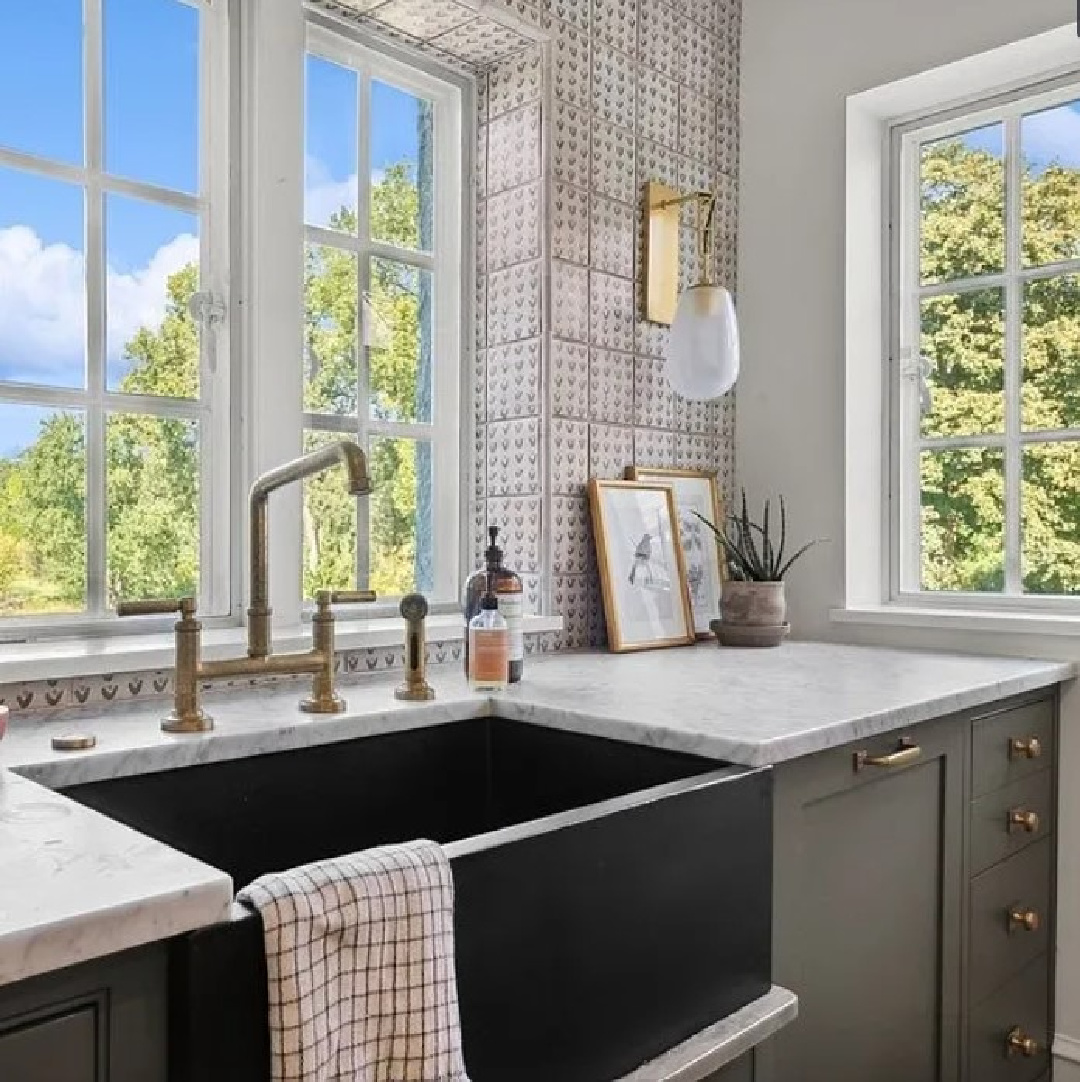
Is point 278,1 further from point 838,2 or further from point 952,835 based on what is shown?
point 952,835

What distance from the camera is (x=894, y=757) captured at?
148 cm

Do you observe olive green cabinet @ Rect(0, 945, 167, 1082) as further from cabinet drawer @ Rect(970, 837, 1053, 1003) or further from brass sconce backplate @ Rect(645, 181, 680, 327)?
brass sconce backplate @ Rect(645, 181, 680, 327)

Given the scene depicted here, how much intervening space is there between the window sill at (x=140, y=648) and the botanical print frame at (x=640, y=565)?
36 cm

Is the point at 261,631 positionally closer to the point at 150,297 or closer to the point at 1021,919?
the point at 150,297

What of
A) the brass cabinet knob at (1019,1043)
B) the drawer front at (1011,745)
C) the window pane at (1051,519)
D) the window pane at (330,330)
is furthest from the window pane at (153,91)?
the brass cabinet knob at (1019,1043)

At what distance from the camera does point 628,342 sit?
2.22 meters

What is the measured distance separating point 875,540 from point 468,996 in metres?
1.73

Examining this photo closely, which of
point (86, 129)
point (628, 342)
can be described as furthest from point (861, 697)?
point (86, 129)

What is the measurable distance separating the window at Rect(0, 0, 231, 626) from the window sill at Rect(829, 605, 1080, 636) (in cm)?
135

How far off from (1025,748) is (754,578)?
0.64 meters

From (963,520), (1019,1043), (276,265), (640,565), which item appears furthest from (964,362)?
(276,265)

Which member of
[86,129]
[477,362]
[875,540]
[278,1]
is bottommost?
[875,540]

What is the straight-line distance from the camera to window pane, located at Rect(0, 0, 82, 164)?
1.56 meters

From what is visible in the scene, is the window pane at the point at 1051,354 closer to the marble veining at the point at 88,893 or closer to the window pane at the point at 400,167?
the window pane at the point at 400,167
